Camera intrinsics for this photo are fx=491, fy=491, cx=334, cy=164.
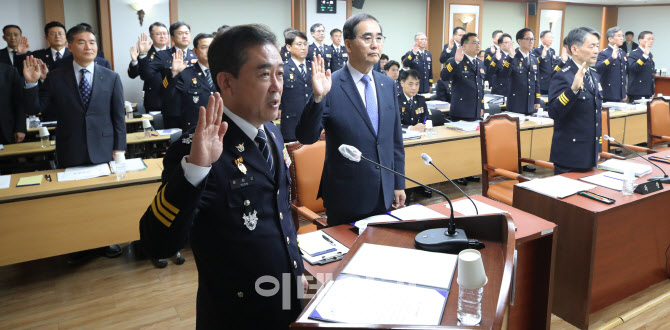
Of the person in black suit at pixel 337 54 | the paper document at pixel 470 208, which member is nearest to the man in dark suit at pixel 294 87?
the person in black suit at pixel 337 54

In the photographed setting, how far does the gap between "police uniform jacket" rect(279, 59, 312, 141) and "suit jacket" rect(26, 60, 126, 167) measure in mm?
2607

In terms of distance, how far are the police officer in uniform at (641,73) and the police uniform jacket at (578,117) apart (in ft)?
18.7

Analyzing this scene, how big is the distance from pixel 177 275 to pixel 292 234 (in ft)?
6.88

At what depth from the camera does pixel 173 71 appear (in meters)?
4.67

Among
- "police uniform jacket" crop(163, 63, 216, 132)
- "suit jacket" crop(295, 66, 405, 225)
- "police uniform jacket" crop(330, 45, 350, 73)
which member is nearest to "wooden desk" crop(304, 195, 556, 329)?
"suit jacket" crop(295, 66, 405, 225)

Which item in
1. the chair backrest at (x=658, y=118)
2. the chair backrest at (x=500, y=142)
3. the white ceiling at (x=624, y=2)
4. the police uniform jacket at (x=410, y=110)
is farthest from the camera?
the white ceiling at (x=624, y=2)

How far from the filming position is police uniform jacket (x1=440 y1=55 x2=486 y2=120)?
227 inches

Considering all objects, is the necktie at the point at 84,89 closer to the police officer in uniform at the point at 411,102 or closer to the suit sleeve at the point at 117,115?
the suit sleeve at the point at 117,115

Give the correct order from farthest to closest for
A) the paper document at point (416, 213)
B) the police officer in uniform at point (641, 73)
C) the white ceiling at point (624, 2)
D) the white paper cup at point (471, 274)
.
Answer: the white ceiling at point (624, 2) → the police officer in uniform at point (641, 73) → the paper document at point (416, 213) → the white paper cup at point (471, 274)

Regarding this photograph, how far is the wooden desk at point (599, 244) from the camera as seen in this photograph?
8.35ft

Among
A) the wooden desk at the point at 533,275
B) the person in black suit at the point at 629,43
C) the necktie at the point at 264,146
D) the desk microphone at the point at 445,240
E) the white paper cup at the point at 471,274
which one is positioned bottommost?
the wooden desk at the point at 533,275

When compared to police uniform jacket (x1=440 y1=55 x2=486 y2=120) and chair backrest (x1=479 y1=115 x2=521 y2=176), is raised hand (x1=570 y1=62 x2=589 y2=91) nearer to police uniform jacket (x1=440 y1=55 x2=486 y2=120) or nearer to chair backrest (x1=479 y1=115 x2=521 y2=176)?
chair backrest (x1=479 y1=115 x2=521 y2=176)

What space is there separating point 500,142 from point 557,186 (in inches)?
38.1

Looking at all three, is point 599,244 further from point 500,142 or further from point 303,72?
point 303,72
